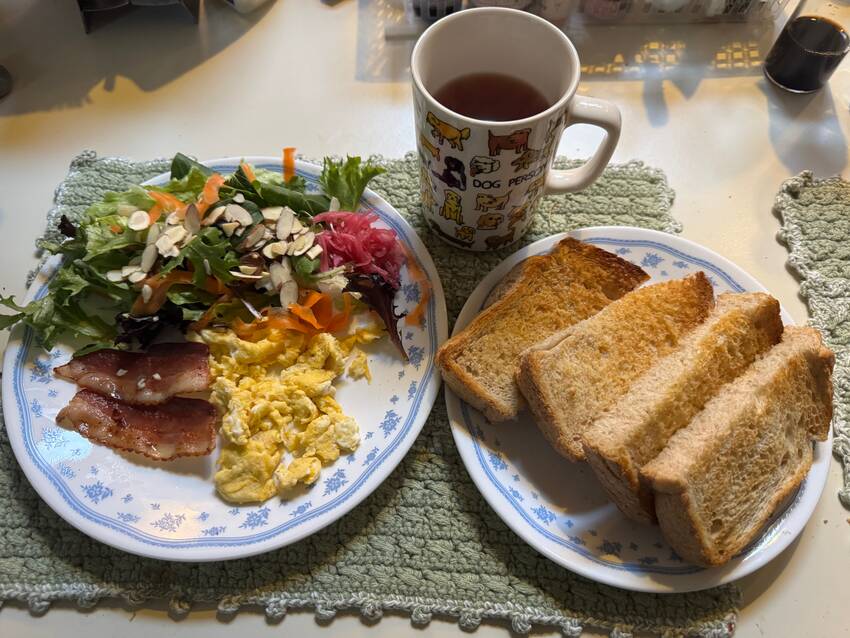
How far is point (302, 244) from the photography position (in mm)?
1683

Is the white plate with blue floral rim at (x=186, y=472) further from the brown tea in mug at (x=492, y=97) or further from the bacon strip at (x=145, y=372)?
the brown tea in mug at (x=492, y=97)

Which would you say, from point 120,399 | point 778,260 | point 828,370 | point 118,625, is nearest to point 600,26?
point 778,260

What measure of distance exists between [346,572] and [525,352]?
2.28 ft

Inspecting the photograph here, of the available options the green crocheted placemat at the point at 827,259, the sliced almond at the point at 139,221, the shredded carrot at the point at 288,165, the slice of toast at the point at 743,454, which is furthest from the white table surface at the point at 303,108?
the sliced almond at the point at 139,221

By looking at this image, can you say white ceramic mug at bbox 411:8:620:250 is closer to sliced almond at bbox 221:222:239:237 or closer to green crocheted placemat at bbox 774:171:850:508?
sliced almond at bbox 221:222:239:237

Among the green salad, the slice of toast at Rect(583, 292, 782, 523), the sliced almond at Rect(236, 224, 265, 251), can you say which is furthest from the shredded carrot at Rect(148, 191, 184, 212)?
the slice of toast at Rect(583, 292, 782, 523)

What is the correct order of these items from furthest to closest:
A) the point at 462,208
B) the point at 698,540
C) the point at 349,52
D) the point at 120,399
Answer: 1. the point at 349,52
2. the point at 462,208
3. the point at 120,399
4. the point at 698,540

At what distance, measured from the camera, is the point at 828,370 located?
59.7 inches

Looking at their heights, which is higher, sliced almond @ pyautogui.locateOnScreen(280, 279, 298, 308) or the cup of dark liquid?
the cup of dark liquid

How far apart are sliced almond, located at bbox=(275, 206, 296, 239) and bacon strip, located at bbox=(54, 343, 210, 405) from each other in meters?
0.37

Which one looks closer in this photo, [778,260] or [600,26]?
[778,260]

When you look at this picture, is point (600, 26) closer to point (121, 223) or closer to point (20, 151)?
point (121, 223)

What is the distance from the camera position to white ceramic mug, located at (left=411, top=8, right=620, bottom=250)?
4.70 feet

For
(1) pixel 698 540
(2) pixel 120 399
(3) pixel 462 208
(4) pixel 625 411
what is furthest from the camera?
(3) pixel 462 208
